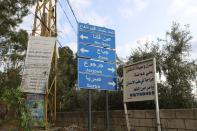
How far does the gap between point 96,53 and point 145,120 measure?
2565mm

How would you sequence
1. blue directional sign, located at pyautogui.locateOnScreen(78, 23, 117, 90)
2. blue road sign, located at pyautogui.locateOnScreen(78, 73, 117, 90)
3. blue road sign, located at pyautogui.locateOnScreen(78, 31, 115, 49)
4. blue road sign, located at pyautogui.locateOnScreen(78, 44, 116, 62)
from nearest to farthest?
blue road sign, located at pyautogui.locateOnScreen(78, 73, 117, 90) < blue directional sign, located at pyautogui.locateOnScreen(78, 23, 117, 90) < blue road sign, located at pyautogui.locateOnScreen(78, 44, 116, 62) < blue road sign, located at pyautogui.locateOnScreen(78, 31, 115, 49)

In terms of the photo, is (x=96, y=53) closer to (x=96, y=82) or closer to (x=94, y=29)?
(x=94, y=29)

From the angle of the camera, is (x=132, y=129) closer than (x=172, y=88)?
Yes

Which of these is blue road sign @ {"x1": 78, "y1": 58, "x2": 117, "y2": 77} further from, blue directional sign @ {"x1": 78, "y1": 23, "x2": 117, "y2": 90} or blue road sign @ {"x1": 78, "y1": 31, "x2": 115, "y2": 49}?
blue road sign @ {"x1": 78, "y1": 31, "x2": 115, "y2": 49}

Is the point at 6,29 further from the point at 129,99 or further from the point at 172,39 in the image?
the point at 172,39

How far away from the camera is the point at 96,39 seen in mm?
10883

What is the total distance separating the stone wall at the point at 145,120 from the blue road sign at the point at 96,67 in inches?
53.5

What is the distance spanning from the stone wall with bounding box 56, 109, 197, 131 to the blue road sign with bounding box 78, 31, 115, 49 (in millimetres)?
2243

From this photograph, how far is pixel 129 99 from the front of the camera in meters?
10.1

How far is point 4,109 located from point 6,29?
17.2 feet

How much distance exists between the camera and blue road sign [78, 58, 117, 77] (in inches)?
407

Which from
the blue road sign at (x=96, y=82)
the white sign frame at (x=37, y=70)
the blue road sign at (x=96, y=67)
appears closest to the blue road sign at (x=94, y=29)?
the blue road sign at (x=96, y=67)

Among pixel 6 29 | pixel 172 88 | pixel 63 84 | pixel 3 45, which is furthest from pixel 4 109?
pixel 63 84

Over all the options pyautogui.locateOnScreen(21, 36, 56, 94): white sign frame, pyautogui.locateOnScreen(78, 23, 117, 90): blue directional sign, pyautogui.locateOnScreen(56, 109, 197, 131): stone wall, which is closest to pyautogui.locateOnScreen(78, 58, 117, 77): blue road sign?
pyautogui.locateOnScreen(78, 23, 117, 90): blue directional sign
